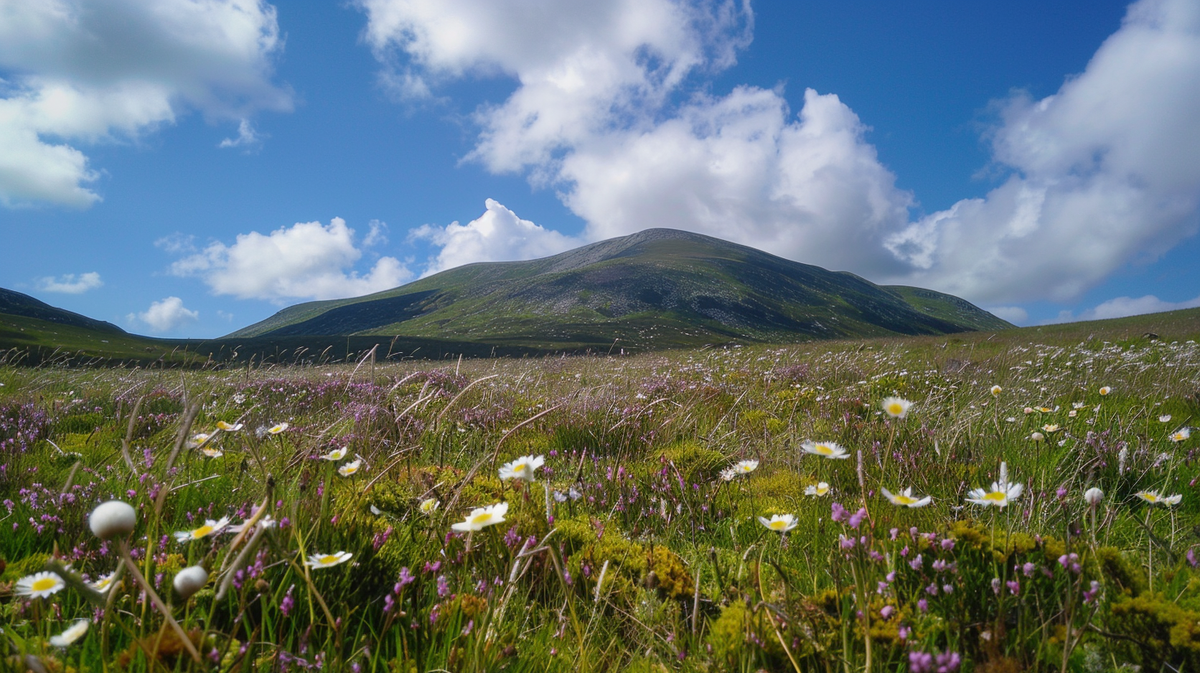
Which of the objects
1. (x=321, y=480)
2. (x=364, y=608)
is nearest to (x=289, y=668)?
(x=364, y=608)

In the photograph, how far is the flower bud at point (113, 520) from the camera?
0.93 meters

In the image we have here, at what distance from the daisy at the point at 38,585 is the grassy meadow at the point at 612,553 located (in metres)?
0.01

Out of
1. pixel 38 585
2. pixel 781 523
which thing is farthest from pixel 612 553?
pixel 38 585

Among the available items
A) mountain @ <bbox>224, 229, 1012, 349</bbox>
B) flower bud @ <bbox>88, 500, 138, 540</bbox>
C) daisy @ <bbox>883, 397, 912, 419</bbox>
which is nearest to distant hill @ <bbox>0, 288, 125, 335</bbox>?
mountain @ <bbox>224, 229, 1012, 349</bbox>

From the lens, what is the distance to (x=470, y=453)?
15.5 feet

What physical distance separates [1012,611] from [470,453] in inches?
152

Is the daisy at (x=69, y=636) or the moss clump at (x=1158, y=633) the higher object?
the daisy at (x=69, y=636)

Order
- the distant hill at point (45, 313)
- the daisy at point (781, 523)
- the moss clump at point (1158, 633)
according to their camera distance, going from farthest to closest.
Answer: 1. the distant hill at point (45, 313)
2. the daisy at point (781, 523)
3. the moss clump at point (1158, 633)

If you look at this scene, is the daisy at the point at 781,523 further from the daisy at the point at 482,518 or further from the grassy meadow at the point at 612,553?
the daisy at the point at 482,518

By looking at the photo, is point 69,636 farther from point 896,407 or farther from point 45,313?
point 45,313

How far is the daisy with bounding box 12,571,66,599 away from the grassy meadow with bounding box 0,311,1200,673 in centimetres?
1

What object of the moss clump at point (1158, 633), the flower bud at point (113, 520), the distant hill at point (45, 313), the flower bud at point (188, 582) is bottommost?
the moss clump at point (1158, 633)

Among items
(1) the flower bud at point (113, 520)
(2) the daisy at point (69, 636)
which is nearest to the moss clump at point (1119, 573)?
(1) the flower bud at point (113, 520)

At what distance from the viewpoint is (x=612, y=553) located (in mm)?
2525
